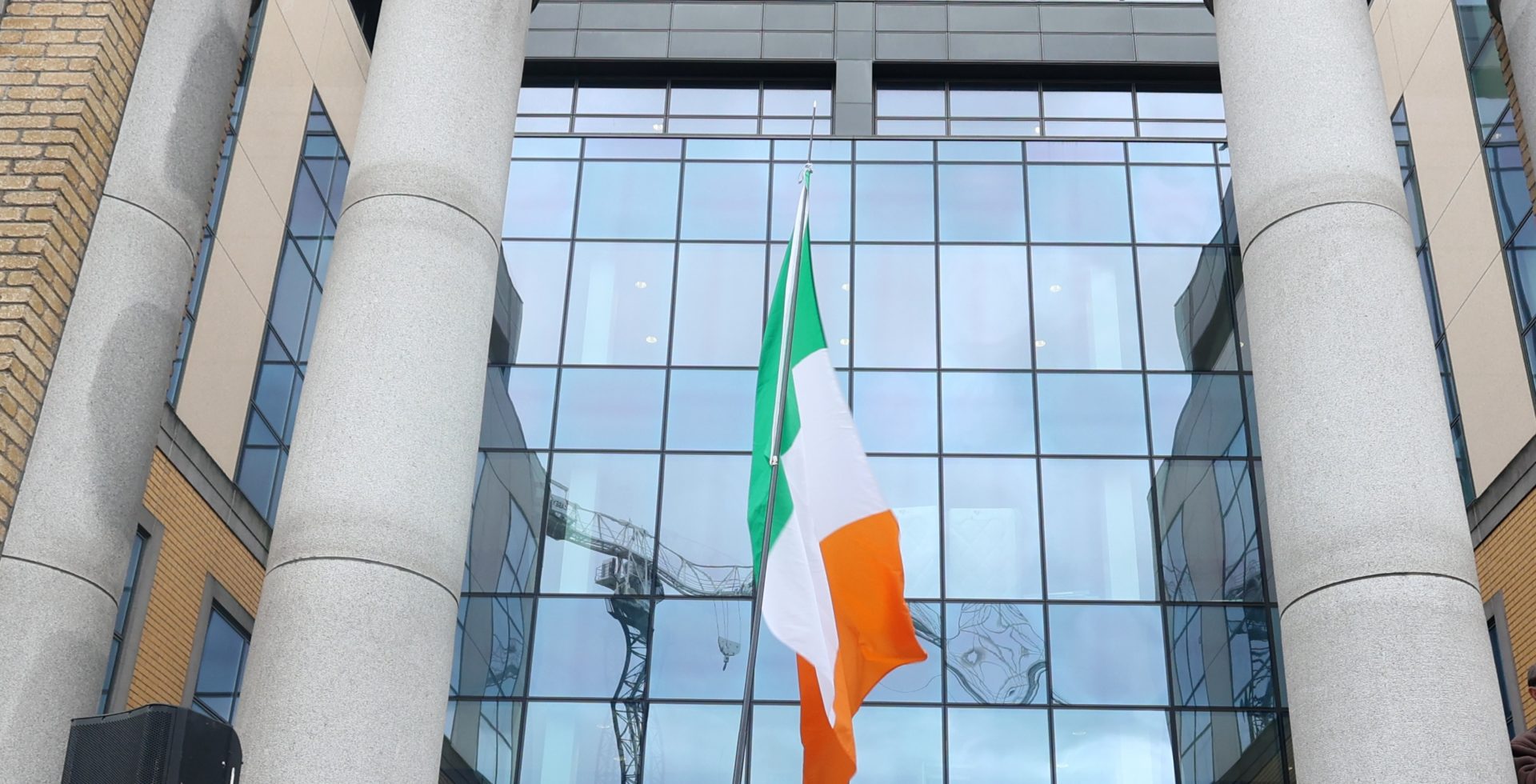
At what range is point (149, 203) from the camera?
980 cm

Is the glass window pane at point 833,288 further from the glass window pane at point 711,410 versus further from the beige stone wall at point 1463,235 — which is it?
the beige stone wall at point 1463,235

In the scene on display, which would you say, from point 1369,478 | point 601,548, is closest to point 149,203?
point 1369,478

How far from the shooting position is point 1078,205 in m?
26.1

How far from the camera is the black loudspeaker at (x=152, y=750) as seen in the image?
21.1 feet

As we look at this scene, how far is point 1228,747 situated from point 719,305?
10124mm

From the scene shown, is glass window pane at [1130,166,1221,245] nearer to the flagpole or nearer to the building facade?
the building facade

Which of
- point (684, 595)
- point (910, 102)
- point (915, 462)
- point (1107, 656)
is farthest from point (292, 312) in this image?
point (1107, 656)

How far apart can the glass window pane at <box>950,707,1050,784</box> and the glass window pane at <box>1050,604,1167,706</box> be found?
67cm

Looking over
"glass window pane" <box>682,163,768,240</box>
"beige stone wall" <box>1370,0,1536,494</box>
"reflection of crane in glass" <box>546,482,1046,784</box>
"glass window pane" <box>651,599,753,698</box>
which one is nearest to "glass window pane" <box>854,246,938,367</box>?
"glass window pane" <box>682,163,768,240</box>

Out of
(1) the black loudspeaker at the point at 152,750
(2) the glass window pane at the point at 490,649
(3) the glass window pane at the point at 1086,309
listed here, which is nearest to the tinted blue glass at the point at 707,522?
(2) the glass window pane at the point at 490,649

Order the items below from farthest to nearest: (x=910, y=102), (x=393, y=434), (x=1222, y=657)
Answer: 1. (x=910, y=102)
2. (x=1222, y=657)
3. (x=393, y=434)

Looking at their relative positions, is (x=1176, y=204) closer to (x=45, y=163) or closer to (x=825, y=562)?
(x=825, y=562)

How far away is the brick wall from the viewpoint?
8.75m

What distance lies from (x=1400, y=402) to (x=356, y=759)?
663cm
